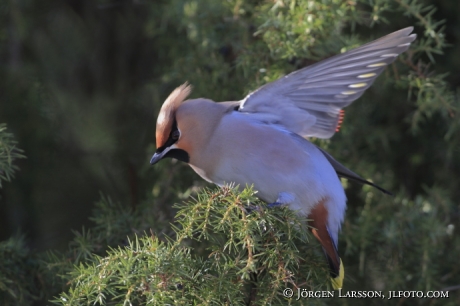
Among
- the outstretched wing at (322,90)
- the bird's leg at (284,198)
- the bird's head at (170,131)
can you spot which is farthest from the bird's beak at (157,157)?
the bird's leg at (284,198)

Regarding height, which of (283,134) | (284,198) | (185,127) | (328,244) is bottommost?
(328,244)

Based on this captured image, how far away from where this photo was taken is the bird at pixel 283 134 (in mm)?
2688

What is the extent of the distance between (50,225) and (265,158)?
1.47m

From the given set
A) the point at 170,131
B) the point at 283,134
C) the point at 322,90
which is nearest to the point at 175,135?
the point at 170,131

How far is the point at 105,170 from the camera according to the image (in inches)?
142

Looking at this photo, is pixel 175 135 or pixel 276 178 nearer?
pixel 276 178

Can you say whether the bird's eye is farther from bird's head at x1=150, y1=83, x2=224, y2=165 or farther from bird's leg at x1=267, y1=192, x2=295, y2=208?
bird's leg at x1=267, y1=192, x2=295, y2=208

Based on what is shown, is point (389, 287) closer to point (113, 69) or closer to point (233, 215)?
point (233, 215)

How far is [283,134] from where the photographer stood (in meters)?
2.82

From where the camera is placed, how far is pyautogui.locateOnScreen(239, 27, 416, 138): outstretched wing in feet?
8.59

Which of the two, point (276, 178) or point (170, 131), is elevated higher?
point (170, 131)

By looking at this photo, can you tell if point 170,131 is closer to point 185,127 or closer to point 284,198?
point 185,127

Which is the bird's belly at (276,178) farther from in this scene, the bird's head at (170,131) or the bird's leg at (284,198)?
the bird's head at (170,131)

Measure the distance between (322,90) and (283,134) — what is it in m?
0.26
